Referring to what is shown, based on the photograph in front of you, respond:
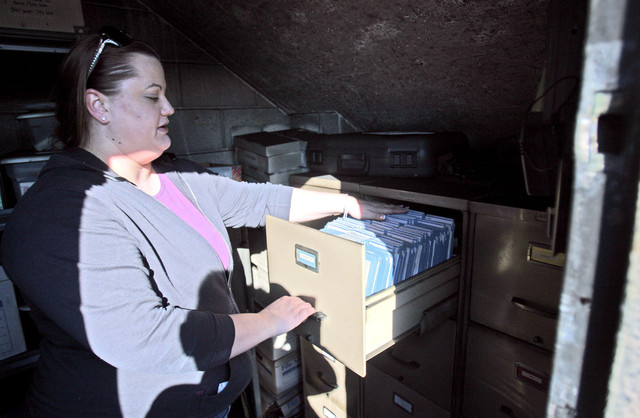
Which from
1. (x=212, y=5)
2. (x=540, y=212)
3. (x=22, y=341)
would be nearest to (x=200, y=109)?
(x=212, y=5)

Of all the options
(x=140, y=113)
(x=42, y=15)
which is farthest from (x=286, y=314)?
(x=42, y=15)

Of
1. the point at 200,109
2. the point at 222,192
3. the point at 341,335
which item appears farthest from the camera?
the point at 200,109

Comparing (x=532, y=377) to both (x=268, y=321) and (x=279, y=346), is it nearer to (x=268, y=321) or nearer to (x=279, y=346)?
(x=268, y=321)

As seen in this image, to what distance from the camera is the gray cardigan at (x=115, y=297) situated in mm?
730

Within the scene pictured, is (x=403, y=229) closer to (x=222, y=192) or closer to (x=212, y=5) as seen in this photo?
(x=222, y=192)

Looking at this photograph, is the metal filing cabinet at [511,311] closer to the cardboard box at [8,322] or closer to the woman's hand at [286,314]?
the woman's hand at [286,314]

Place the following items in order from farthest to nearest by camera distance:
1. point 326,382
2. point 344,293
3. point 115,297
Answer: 1. point 326,382
2. point 344,293
3. point 115,297

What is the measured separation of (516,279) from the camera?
1.04 metres

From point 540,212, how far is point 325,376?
122 centimetres

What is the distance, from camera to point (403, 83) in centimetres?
152

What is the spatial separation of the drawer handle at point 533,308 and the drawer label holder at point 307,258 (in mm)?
598

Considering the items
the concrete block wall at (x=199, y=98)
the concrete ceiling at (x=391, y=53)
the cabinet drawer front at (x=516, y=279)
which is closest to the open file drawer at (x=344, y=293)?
the cabinet drawer front at (x=516, y=279)

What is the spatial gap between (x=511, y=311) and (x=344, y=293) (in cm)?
57

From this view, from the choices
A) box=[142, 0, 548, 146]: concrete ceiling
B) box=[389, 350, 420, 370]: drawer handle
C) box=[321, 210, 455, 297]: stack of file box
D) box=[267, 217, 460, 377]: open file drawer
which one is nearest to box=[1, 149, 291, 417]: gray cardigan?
box=[267, 217, 460, 377]: open file drawer
